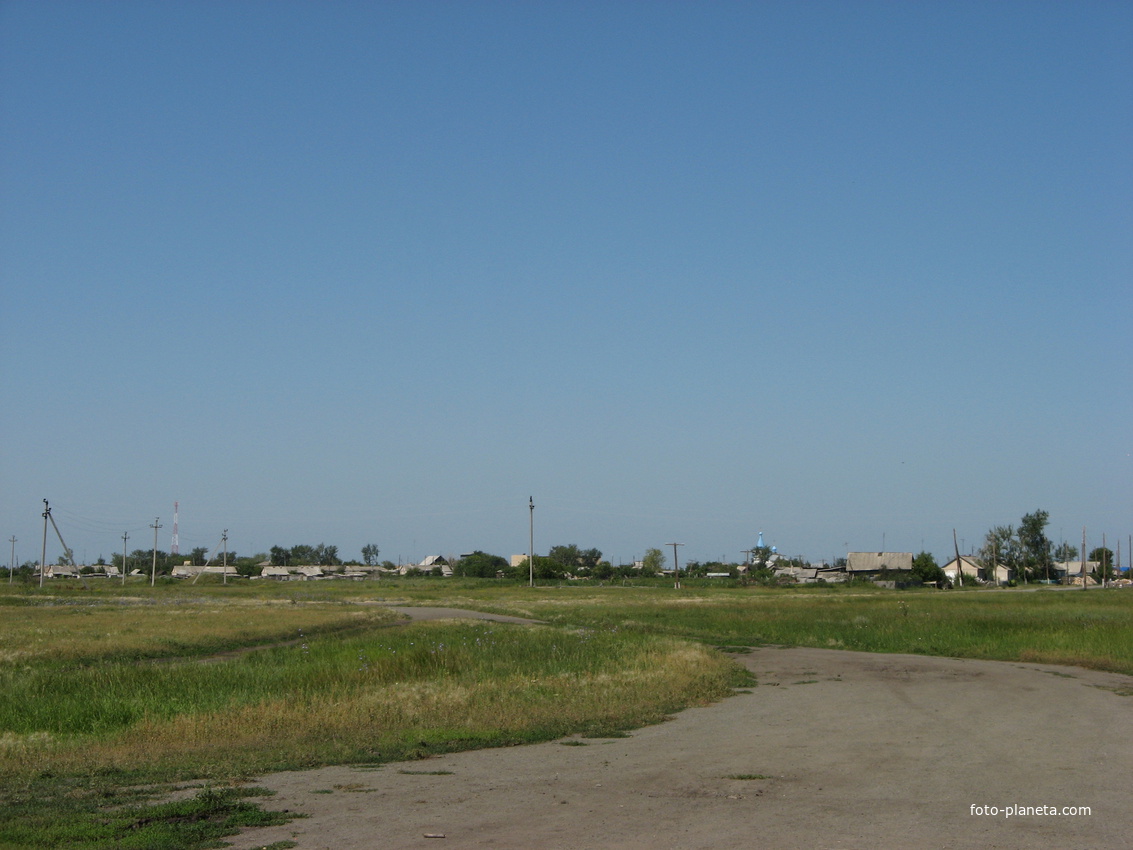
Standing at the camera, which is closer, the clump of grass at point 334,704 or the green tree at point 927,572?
the clump of grass at point 334,704

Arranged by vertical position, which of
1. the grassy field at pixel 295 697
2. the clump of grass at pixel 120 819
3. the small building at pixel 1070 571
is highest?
the clump of grass at pixel 120 819

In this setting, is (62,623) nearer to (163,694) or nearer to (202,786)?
(163,694)

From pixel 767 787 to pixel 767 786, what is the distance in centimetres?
6

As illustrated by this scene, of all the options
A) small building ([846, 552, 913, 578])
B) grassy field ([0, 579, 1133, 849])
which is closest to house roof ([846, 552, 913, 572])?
A: small building ([846, 552, 913, 578])

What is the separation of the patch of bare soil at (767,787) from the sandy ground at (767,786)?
0.03 meters

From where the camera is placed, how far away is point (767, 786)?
36.3 ft

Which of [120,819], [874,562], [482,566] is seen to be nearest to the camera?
[120,819]

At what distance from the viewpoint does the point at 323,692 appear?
65.0ft

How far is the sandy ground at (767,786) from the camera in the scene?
28.7 feet

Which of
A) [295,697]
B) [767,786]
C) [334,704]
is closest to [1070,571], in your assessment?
[295,697]

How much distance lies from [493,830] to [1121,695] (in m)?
16.8

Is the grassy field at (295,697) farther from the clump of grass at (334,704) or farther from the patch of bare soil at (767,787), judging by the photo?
the patch of bare soil at (767,787)

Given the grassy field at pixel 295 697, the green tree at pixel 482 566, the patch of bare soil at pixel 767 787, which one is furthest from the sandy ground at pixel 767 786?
the green tree at pixel 482 566

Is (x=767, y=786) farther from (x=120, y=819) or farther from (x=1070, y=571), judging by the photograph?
(x=1070, y=571)
